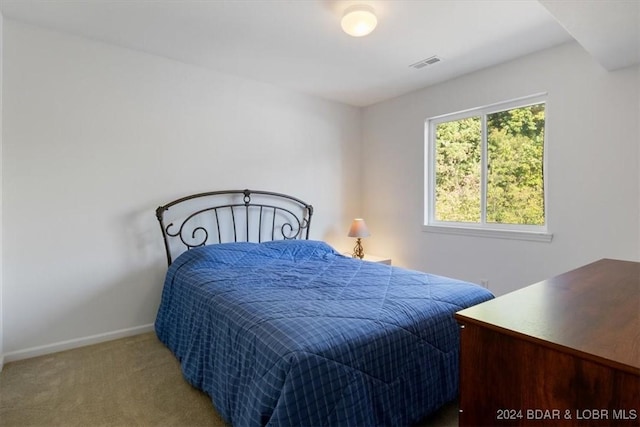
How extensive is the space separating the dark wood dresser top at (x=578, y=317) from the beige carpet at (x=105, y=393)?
3.11 ft

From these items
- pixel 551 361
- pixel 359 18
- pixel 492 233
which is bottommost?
pixel 551 361

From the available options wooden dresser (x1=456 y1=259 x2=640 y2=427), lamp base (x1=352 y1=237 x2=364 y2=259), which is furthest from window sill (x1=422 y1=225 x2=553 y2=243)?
wooden dresser (x1=456 y1=259 x2=640 y2=427)

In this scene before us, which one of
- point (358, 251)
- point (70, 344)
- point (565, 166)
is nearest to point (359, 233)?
point (358, 251)

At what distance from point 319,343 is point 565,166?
8.38 feet

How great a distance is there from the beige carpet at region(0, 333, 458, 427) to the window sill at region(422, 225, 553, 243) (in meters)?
1.71

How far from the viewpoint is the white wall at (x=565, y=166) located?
2414 mm

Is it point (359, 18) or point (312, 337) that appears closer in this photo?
point (312, 337)

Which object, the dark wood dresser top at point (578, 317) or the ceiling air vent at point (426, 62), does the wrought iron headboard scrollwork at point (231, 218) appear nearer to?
the ceiling air vent at point (426, 62)

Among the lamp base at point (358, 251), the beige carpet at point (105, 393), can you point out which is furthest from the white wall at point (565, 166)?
the beige carpet at point (105, 393)

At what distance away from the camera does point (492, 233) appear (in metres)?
3.13

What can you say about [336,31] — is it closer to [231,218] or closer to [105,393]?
[231,218]

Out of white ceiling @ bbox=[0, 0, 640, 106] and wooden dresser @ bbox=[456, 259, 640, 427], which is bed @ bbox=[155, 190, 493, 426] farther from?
white ceiling @ bbox=[0, 0, 640, 106]

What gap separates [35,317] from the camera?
2.46 meters

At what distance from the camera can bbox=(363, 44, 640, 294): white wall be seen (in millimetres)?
2414
